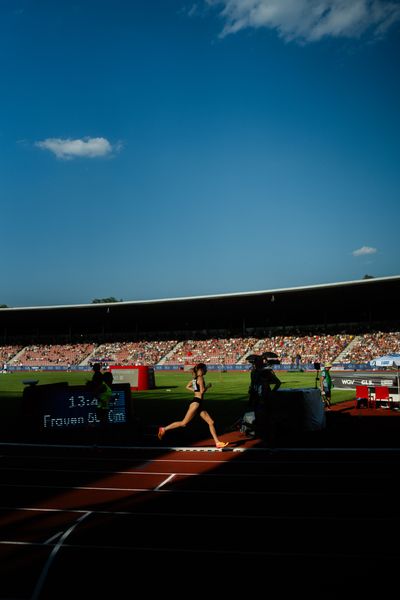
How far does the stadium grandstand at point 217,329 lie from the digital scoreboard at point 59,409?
35.8 metres

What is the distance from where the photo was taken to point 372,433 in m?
12.1

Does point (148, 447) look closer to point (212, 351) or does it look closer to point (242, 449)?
point (242, 449)

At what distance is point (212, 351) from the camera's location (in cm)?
5834

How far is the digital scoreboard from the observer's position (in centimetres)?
1272

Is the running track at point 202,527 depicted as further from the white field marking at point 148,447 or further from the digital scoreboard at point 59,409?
the digital scoreboard at point 59,409

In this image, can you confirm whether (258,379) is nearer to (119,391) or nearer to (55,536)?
(119,391)

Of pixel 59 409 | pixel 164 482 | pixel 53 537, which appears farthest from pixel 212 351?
pixel 53 537

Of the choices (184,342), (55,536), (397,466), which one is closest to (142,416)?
(397,466)

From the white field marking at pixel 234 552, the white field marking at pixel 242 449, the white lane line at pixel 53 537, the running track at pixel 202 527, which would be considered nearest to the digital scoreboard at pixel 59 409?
the white field marking at pixel 242 449

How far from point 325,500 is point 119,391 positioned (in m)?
8.01

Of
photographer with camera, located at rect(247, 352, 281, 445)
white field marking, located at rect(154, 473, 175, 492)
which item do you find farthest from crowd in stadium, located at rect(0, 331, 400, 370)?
white field marking, located at rect(154, 473, 175, 492)

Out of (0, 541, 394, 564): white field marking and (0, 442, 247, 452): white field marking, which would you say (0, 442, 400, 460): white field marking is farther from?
(0, 541, 394, 564): white field marking

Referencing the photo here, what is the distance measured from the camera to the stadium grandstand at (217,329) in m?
51.8

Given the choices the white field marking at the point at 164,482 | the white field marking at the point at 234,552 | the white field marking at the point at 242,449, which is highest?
the white field marking at the point at 234,552
